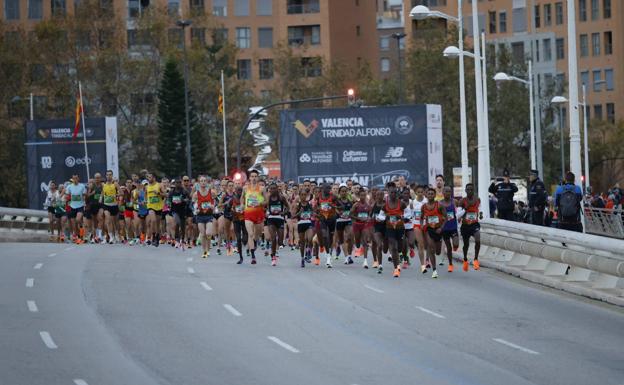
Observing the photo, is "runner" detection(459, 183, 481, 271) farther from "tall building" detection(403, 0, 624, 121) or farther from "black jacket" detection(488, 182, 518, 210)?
"tall building" detection(403, 0, 624, 121)

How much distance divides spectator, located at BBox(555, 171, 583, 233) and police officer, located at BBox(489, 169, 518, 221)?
4.99m

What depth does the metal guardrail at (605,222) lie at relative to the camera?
41906mm

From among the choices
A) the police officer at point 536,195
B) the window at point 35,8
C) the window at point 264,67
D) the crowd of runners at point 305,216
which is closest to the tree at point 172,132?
the window at point 264,67

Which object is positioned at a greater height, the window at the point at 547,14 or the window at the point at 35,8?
the window at the point at 35,8

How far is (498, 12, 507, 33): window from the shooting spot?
116 meters

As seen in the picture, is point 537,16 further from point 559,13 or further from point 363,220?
point 363,220

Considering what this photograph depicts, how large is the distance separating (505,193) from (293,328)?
1528 cm

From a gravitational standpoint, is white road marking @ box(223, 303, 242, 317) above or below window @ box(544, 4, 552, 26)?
below

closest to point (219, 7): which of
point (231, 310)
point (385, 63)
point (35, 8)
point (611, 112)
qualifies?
point (35, 8)

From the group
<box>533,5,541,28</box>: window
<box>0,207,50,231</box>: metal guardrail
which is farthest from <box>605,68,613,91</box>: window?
<box>0,207,50,231</box>: metal guardrail

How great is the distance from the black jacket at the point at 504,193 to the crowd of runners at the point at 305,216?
110 centimetres

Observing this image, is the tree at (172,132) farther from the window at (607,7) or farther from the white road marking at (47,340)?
the white road marking at (47,340)

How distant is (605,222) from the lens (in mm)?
43969

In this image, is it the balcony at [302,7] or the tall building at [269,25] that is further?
the balcony at [302,7]
